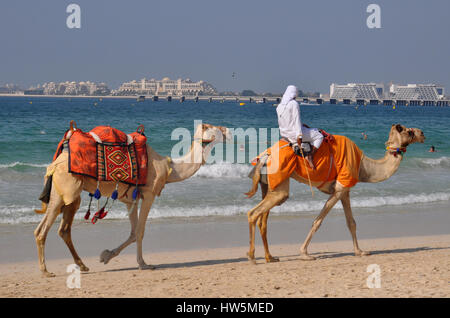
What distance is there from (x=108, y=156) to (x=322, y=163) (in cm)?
290

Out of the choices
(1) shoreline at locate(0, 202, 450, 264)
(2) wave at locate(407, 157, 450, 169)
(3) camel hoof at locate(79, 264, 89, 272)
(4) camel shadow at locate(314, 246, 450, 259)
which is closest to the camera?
(3) camel hoof at locate(79, 264, 89, 272)

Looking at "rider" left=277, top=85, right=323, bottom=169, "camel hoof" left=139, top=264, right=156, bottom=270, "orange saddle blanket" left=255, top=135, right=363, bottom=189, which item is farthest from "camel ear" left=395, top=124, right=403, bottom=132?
"camel hoof" left=139, top=264, right=156, bottom=270

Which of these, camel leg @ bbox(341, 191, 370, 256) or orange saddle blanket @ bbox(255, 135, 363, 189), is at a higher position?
orange saddle blanket @ bbox(255, 135, 363, 189)

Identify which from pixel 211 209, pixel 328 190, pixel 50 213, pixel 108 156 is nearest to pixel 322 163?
pixel 328 190

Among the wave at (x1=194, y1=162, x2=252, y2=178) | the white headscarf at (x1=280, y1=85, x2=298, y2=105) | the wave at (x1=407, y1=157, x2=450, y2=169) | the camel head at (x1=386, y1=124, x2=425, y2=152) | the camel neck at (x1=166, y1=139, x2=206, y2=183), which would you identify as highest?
the white headscarf at (x1=280, y1=85, x2=298, y2=105)

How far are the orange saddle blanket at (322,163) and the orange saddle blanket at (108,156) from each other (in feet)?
5.66

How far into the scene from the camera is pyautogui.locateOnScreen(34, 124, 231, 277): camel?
7.42m

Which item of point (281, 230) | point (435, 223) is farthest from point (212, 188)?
point (435, 223)

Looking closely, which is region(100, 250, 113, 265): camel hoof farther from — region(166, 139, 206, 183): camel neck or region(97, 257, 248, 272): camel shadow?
region(166, 139, 206, 183): camel neck

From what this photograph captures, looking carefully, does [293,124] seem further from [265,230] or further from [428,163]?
[428,163]

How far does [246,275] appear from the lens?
24.2ft

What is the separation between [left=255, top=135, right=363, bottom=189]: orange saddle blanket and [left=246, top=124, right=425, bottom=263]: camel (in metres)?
0.11
